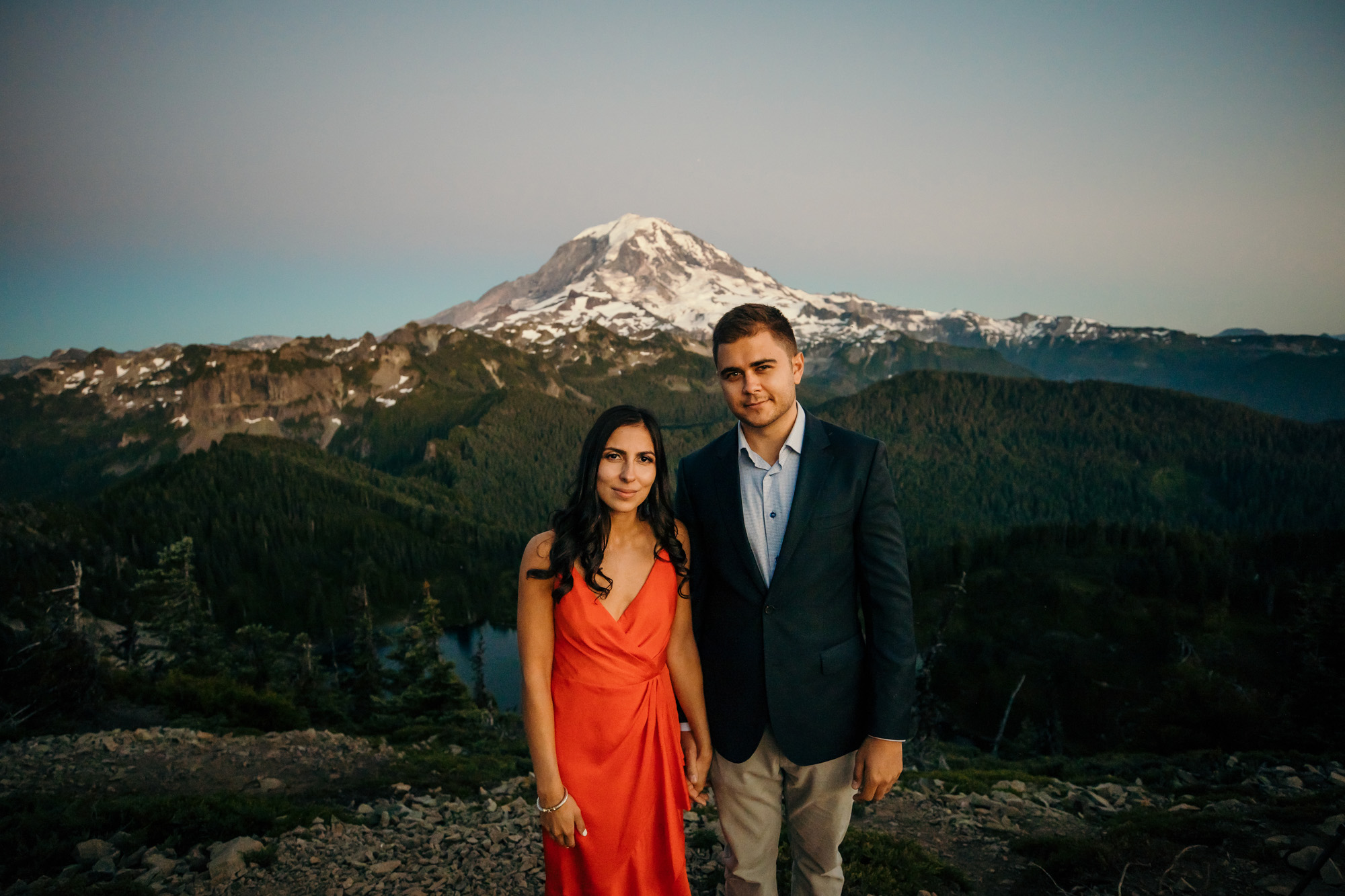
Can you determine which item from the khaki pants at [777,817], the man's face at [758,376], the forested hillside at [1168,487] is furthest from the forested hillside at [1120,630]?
the forested hillside at [1168,487]

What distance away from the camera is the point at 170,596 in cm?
4700

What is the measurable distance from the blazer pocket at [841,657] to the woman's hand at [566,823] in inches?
74.1

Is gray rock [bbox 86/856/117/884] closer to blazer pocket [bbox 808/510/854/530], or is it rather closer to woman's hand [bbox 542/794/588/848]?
woman's hand [bbox 542/794/588/848]

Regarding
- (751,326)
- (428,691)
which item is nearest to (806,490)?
(751,326)

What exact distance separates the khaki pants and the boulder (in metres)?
6.56

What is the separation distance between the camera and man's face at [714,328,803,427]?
3.99 m

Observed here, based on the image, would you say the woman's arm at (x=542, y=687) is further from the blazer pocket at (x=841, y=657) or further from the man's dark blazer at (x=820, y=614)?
the blazer pocket at (x=841, y=657)

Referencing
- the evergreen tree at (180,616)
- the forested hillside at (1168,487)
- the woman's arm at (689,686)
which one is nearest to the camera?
the woman's arm at (689,686)

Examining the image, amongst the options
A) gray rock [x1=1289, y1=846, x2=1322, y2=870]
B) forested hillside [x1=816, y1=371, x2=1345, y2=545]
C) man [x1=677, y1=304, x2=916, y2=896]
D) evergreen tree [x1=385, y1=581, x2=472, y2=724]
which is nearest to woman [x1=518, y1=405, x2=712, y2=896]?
man [x1=677, y1=304, x2=916, y2=896]

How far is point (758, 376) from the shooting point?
4031 mm

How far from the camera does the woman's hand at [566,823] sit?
4.05 m

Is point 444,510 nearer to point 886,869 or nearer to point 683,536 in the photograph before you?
point 886,869

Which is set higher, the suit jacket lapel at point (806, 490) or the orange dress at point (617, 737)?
the suit jacket lapel at point (806, 490)

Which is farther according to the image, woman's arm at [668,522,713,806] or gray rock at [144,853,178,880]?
gray rock at [144,853,178,880]
